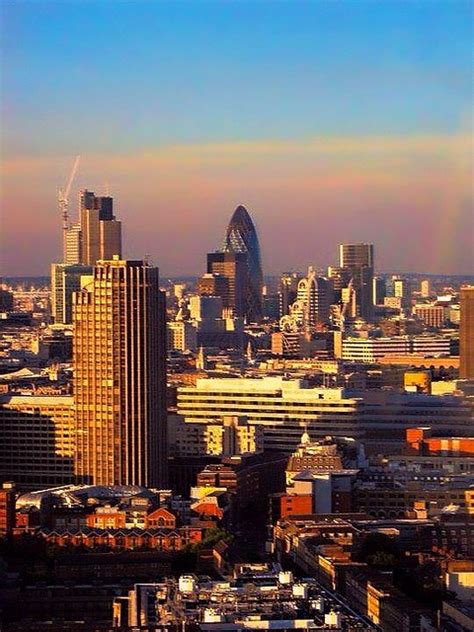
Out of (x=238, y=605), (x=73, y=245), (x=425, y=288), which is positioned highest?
(x=73, y=245)

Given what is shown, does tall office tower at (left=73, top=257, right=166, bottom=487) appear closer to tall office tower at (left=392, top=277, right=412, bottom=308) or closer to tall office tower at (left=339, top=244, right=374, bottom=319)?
tall office tower at (left=339, top=244, right=374, bottom=319)

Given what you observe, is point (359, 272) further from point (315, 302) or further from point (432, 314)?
point (315, 302)

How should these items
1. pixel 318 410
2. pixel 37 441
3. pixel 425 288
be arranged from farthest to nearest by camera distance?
pixel 425 288, pixel 318 410, pixel 37 441

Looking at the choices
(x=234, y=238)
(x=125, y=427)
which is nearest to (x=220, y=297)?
(x=234, y=238)

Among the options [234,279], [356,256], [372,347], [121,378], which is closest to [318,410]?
[121,378]

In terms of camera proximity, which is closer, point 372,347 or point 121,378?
point 121,378
